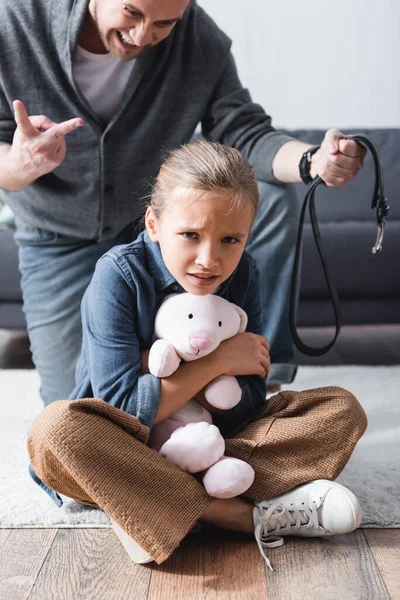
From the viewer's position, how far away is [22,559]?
1.09m

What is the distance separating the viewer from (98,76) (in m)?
1.62

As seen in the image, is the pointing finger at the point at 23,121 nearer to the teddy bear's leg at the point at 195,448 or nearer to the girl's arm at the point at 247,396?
the girl's arm at the point at 247,396

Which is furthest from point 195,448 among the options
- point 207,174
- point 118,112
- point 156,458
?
point 118,112

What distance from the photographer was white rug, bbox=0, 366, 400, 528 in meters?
1.22

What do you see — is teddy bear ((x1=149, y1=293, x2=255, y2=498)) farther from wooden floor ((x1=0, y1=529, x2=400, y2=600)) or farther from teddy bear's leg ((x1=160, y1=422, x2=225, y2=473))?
wooden floor ((x1=0, y1=529, x2=400, y2=600))

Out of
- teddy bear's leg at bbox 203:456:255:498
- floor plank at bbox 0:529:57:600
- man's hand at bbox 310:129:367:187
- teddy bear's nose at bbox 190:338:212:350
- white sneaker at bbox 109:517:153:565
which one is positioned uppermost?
man's hand at bbox 310:129:367:187

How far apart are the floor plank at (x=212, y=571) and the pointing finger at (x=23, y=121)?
74cm

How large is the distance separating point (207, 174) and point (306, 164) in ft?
1.31

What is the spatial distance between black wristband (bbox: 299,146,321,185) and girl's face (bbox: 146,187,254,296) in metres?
0.34

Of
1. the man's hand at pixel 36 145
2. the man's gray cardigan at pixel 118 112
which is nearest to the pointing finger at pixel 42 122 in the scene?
the man's hand at pixel 36 145

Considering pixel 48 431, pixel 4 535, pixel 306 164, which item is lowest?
pixel 4 535

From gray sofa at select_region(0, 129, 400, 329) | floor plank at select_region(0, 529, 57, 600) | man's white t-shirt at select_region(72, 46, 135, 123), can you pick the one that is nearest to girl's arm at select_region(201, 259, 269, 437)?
floor plank at select_region(0, 529, 57, 600)

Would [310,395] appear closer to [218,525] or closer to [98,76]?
[218,525]

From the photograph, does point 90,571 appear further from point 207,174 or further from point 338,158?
point 338,158
